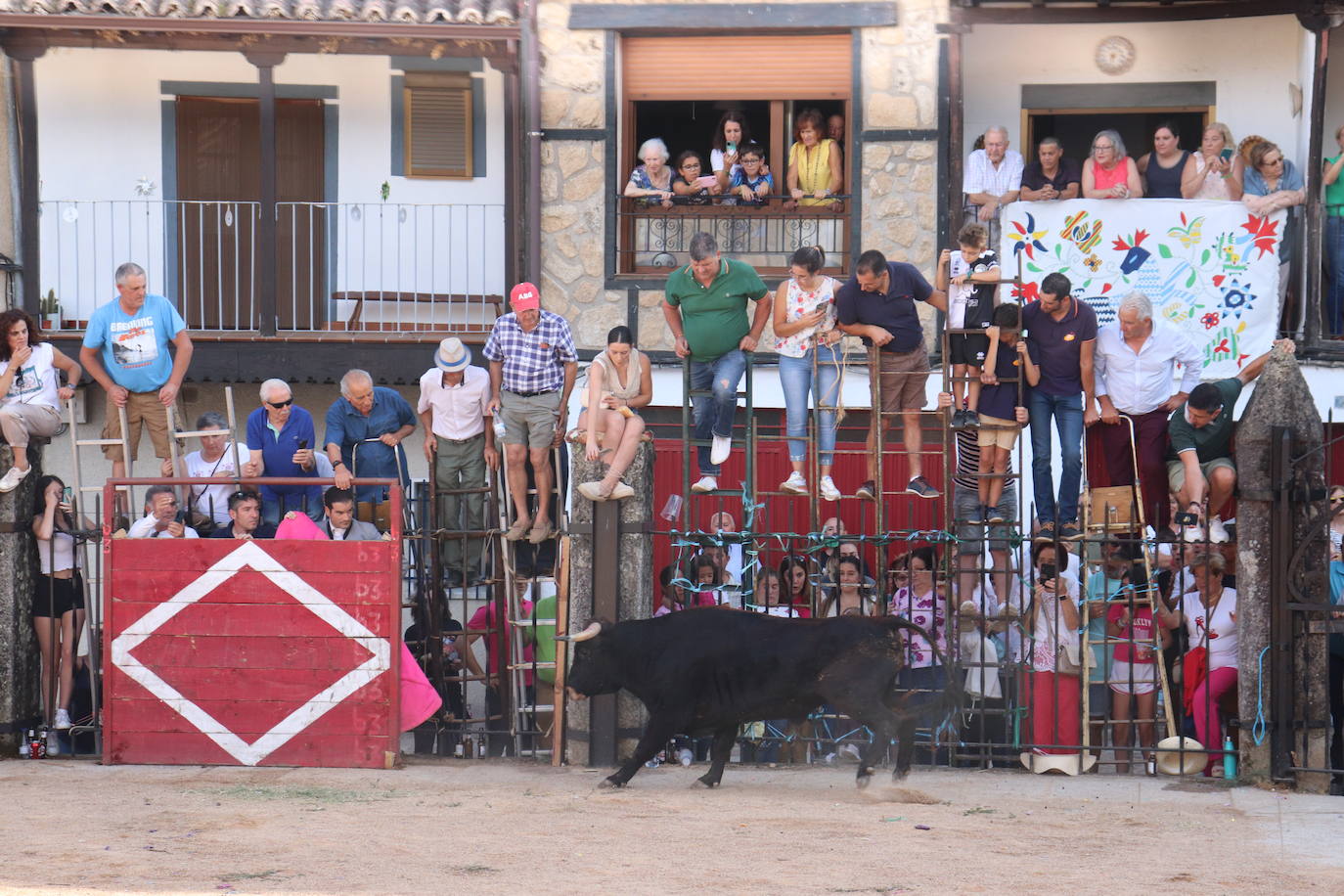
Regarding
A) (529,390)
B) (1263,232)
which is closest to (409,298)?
(529,390)

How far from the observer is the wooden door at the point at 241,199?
1673 cm

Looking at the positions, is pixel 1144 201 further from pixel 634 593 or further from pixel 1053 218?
pixel 634 593

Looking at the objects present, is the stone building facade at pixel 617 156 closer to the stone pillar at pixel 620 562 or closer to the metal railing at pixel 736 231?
the metal railing at pixel 736 231

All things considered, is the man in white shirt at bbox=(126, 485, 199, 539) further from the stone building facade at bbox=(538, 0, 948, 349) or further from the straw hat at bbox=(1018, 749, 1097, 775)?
the stone building facade at bbox=(538, 0, 948, 349)

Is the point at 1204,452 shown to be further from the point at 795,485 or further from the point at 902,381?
the point at 795,485

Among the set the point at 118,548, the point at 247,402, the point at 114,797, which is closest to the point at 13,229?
the point at 247,402

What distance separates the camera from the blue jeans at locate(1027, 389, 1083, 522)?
10938mm

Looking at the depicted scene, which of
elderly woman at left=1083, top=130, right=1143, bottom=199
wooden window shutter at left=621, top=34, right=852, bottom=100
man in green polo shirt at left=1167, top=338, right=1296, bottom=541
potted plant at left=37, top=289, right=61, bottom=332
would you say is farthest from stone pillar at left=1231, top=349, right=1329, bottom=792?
potted plant at left=37, top=289, right=61, bottom=332

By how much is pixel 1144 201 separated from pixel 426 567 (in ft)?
22.5

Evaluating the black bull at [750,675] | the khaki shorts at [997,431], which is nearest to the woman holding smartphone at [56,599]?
the black bull at [750,675]

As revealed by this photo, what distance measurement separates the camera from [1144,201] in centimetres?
1427

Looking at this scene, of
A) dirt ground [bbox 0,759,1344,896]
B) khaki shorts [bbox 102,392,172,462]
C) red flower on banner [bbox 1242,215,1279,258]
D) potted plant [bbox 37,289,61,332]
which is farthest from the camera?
A: potted plant [bbox 37,289,61,332]

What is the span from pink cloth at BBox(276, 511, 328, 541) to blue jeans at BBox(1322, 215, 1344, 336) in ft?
29.0

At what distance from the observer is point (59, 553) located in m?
10.7
